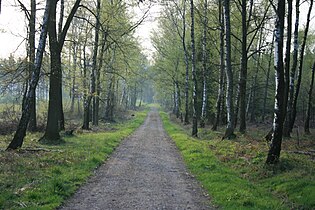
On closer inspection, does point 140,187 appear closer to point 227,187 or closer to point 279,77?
point 227,187

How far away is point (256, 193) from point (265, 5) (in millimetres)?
21509

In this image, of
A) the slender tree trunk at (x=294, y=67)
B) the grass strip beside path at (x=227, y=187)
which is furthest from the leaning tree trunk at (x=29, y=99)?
the slender tree trunk at (x=294, y=67)

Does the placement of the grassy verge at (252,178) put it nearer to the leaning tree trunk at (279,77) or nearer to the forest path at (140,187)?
the forest path at (140,187)

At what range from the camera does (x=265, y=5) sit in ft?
89.4

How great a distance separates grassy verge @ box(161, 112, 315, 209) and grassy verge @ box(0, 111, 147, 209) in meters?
3.98

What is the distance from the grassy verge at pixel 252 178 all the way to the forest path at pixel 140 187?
1.89ft

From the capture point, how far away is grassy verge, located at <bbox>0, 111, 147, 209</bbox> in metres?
7.95

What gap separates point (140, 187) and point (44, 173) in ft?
10.4

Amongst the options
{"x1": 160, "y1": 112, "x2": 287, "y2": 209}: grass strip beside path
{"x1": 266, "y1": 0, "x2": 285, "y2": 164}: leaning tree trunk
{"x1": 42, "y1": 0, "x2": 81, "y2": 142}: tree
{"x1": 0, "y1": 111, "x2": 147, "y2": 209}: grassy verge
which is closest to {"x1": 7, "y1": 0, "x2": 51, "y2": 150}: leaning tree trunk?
{"x1": 0, "y1": 111, "x2": 147, "y2": 209}: grassy verge

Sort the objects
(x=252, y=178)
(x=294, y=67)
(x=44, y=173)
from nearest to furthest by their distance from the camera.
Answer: (x=44, y=173) → (x=252, y=178) → (x=294, y=67)

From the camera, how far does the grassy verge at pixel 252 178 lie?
28.1ft

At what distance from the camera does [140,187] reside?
9.91 metres

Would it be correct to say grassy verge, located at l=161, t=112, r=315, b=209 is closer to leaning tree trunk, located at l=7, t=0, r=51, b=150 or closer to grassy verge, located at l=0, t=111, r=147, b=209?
grassy verge, located at l=0, t=111, r=147, b=209

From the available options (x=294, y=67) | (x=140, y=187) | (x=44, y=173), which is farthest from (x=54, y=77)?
(x=294, y=67)
